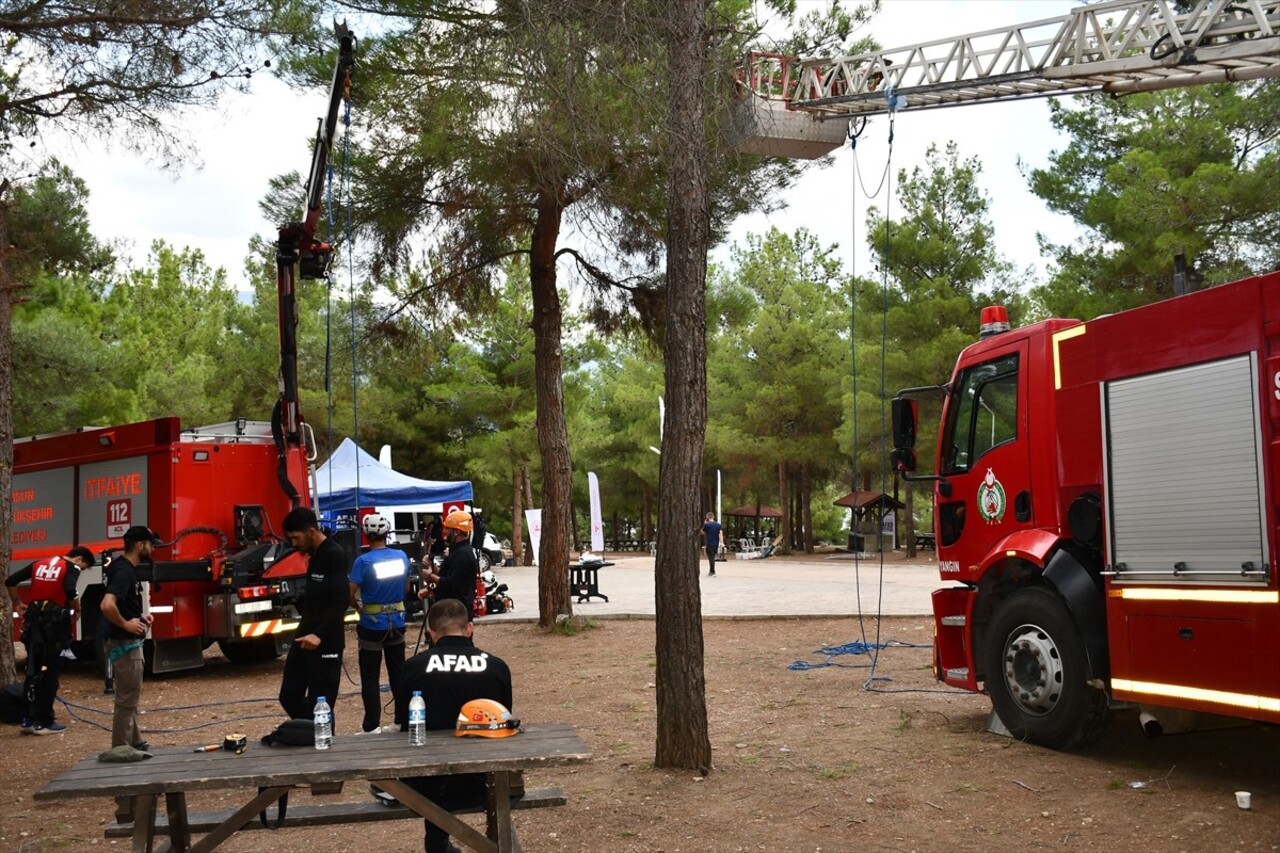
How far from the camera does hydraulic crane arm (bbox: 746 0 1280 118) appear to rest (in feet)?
34.1

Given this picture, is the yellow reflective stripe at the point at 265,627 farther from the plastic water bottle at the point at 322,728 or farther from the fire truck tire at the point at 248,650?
the plastic water bottle at the point at 322,728

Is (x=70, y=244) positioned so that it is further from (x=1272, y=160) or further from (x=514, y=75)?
(x=1272, y=160)

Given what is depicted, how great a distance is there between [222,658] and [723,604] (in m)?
8.91

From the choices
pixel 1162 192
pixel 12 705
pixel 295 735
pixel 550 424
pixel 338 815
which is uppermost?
pixel 1162 192

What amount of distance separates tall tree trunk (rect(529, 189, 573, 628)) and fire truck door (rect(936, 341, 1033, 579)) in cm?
814

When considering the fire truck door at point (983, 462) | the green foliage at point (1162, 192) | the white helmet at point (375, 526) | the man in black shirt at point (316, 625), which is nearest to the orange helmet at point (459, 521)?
the white helmet at point (375, 526)

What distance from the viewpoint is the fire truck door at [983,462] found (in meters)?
8.40

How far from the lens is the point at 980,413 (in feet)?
29.3

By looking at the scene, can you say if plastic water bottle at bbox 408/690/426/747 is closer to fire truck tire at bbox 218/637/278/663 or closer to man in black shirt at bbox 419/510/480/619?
man in black shirt at bbox 419/510/480/619

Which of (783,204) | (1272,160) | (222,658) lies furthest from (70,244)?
(1272,160)

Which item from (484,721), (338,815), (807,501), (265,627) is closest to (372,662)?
(338,815)

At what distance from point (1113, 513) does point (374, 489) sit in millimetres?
18229

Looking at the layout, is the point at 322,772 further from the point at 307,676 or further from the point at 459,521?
the point at 459,521

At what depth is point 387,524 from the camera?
913cm
